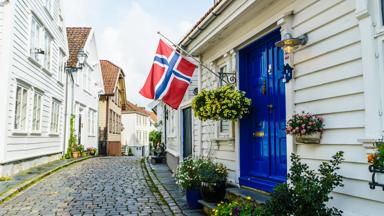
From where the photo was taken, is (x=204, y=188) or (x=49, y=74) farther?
(x=49, y=74)

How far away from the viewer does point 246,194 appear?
5195mm

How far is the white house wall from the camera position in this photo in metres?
10.3

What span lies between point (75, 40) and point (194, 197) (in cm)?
1785

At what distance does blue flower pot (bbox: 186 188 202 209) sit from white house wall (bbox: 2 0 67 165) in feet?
20.8

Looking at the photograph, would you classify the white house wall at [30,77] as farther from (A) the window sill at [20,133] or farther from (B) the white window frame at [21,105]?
(B) the white window frame at [21,105]

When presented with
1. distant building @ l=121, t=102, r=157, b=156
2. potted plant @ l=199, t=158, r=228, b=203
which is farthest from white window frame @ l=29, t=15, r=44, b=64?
distant building @ l=121, t=102, r=157, b=156

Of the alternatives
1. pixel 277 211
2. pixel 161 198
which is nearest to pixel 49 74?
pixel 161 198

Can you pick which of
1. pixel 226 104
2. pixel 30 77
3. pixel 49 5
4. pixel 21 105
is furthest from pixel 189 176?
pixel 49 5

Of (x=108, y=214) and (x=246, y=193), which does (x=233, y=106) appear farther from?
(x=108, y=214)

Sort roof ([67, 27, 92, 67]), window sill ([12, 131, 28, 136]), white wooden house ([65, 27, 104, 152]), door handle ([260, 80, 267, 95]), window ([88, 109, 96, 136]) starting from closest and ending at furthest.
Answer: door handle ([260, 80, 267, 95])
window sill ([12, 131, 28, 136])
white wooden house ([65, 27, 104, 152])
roof ([67, 27, 92, 67])
window ([88, 109, 96, 136])

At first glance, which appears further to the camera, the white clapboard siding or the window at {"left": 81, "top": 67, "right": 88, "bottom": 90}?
the window at {"left": 81, "top": 67, "right": 88, "bottom": 90}

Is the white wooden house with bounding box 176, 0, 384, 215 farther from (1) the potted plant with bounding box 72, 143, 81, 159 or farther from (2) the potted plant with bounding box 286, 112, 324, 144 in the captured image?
(1) the potted plant with bounding box 72, 143, 81, 159

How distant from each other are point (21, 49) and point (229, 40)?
7779mm

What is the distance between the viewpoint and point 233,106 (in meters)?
5.52
